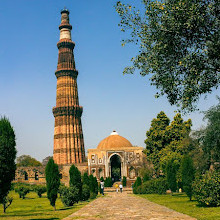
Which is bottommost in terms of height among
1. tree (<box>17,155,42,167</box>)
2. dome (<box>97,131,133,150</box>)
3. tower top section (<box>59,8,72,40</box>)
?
tree (<box>17,155,42,167</box>)

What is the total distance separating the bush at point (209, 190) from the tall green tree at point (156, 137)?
17245mm

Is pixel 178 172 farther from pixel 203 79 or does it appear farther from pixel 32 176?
pixel 32 176

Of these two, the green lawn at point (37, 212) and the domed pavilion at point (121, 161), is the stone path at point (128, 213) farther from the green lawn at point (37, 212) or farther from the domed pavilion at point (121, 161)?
the domed pavilion at point (121, 161)

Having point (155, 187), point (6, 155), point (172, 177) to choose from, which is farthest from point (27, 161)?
point (6, 155)

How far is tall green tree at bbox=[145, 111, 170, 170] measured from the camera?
3036cm

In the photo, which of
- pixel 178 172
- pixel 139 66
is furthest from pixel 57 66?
pixel 139 66

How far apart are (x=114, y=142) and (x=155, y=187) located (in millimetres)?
28724

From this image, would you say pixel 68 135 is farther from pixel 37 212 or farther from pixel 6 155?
pixel 6 155

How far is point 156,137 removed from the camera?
30578 mm

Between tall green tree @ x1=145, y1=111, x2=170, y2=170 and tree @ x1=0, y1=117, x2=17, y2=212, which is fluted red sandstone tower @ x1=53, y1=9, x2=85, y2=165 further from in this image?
tree @ x1=0, y1=117, x2=17, y2=212

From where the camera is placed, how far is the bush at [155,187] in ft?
77.2

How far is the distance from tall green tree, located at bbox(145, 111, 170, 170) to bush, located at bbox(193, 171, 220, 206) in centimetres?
1725

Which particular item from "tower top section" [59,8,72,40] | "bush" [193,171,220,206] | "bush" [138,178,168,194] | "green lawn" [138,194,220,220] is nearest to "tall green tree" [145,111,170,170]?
"bush" [138,178,168,194]

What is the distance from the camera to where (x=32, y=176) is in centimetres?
5022
